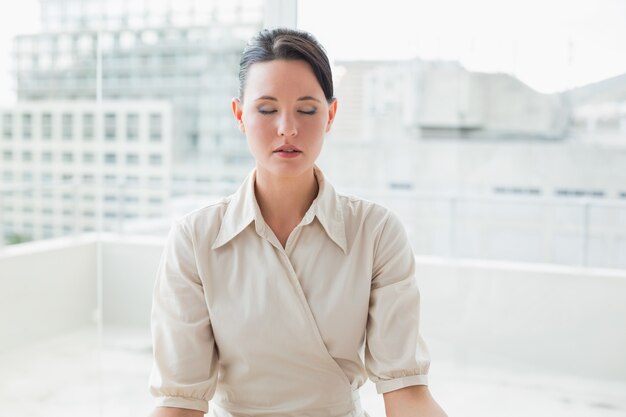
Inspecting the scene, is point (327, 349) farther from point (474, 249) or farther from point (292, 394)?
point (474, 249)

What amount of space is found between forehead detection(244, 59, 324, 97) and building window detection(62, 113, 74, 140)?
2.00m

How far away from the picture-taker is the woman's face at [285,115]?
1155 millimetres

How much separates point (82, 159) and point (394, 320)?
2186mm

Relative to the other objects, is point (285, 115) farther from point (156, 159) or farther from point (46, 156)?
point (46, 156)

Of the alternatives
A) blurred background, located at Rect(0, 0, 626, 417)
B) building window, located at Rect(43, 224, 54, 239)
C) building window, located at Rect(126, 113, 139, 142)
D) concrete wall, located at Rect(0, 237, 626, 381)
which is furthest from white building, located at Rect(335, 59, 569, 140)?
building window, located at Rect(43, 224, 54, 239)

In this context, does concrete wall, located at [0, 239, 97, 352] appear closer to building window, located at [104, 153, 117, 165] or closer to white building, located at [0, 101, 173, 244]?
white building, located at [0, 101, 173, 244]

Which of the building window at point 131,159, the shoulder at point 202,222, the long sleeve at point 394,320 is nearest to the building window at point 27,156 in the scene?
the building window at point 131,159

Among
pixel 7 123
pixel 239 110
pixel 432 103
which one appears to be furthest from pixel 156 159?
pixel 239 110

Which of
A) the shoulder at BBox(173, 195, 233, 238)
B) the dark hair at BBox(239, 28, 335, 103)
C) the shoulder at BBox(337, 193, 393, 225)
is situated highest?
the dark hair at BBox(239, 28, 335, 103)

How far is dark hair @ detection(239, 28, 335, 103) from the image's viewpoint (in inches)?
45.5

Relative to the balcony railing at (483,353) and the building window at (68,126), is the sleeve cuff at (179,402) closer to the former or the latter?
the balcony railing at (483,353)

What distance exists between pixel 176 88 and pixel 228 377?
6.13 ft

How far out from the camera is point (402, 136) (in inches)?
90.7

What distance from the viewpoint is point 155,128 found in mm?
2840
